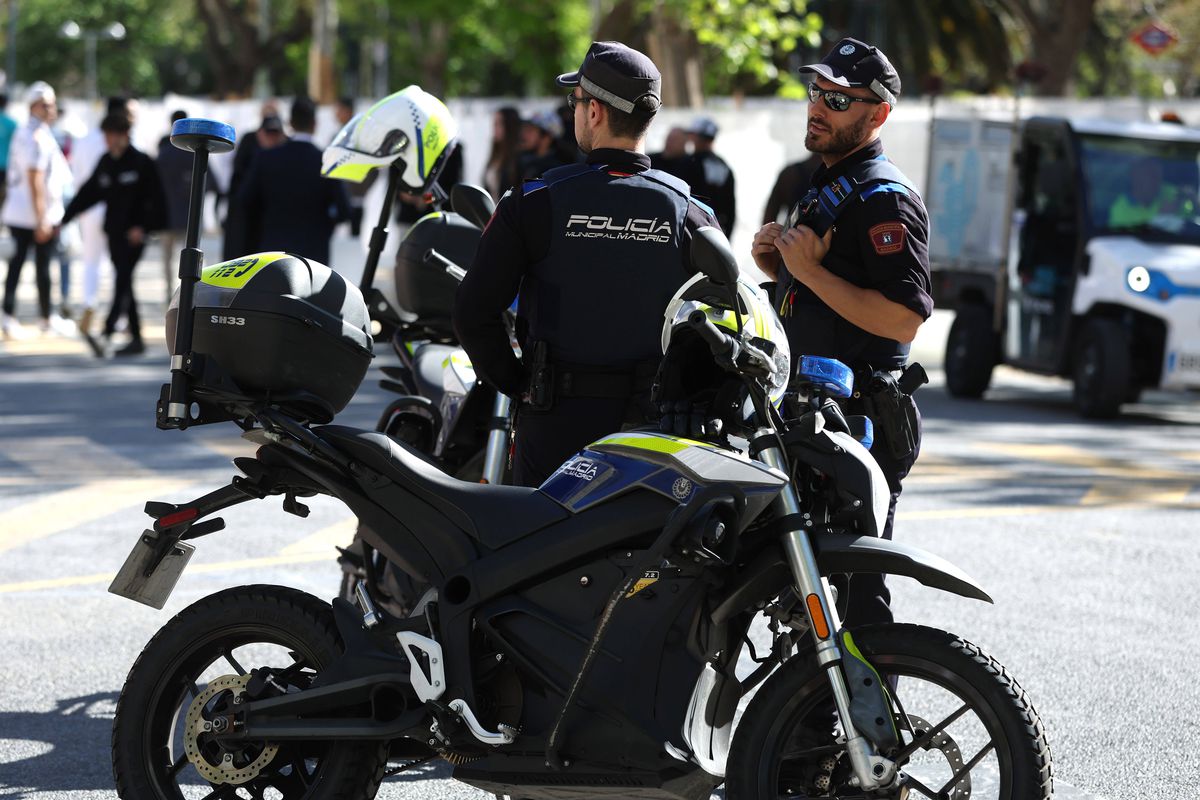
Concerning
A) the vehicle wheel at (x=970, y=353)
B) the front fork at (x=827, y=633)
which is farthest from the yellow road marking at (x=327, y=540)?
the vehicle wheel at (x=970, y=353)

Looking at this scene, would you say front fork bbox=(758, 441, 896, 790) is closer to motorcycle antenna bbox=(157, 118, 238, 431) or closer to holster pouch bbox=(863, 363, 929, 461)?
holster pouch bbox=(863, 363, 929, 461)

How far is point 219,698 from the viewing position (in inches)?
167

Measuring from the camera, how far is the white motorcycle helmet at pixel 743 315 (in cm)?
387

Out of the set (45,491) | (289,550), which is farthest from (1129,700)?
(45,491)

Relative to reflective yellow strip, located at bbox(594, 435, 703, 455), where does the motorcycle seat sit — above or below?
below

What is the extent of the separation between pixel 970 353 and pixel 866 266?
31.1ft

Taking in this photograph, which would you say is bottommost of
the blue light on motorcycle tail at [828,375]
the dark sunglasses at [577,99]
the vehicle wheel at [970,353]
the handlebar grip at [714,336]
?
the vehicle wheel at [970,353]

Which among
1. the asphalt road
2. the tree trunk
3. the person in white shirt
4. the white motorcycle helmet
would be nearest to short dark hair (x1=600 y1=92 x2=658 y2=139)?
the white motorcycle helmet

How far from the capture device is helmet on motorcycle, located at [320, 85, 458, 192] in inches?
229

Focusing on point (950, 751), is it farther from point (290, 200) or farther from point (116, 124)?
point (116, 124)

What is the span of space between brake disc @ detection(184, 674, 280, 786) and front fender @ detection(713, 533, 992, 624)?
114 cm

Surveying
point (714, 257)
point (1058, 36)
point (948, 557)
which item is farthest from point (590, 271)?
point (1058, 36)

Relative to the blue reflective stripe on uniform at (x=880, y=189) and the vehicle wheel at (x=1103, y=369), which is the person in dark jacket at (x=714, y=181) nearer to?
the vehicle wheel at (x=1103, y=369)

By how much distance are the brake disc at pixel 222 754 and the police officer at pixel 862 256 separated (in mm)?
1481
